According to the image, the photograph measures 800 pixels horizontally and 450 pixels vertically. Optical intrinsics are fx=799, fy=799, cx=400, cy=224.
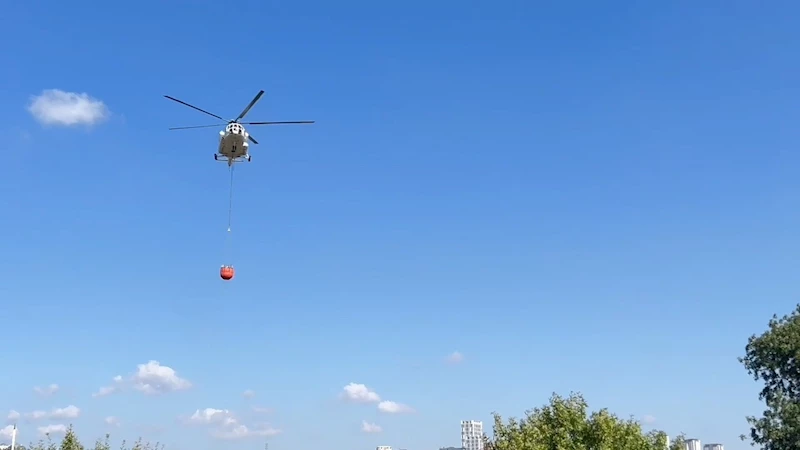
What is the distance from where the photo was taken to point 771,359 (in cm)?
5684

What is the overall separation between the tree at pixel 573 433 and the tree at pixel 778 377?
14.9m

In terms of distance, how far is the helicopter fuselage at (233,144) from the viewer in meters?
35.8

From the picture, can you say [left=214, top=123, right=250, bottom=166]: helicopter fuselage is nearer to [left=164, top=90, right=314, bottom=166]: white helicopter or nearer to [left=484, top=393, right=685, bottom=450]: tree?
[left=164, top=90, right=314, bottom=166]: white helicopter

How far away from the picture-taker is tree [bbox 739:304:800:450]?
54.2m

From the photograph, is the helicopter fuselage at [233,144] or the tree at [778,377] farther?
the tree at [778,377]

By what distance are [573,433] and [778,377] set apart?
23.6 meters

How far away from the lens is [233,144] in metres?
35.9

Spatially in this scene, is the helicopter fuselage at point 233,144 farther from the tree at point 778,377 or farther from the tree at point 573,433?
the tree at point 778,377

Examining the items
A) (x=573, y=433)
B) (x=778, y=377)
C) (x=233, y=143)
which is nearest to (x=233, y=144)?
(x=233, y=143)

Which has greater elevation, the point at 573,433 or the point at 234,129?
the point at 234,129

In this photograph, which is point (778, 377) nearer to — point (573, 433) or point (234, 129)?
point (573, 433)

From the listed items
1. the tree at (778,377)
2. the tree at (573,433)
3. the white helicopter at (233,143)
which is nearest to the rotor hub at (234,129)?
the white helicopter at (233,143)

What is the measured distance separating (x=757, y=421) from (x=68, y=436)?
4477 centimetres

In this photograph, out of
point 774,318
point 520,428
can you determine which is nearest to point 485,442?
point 520,428
